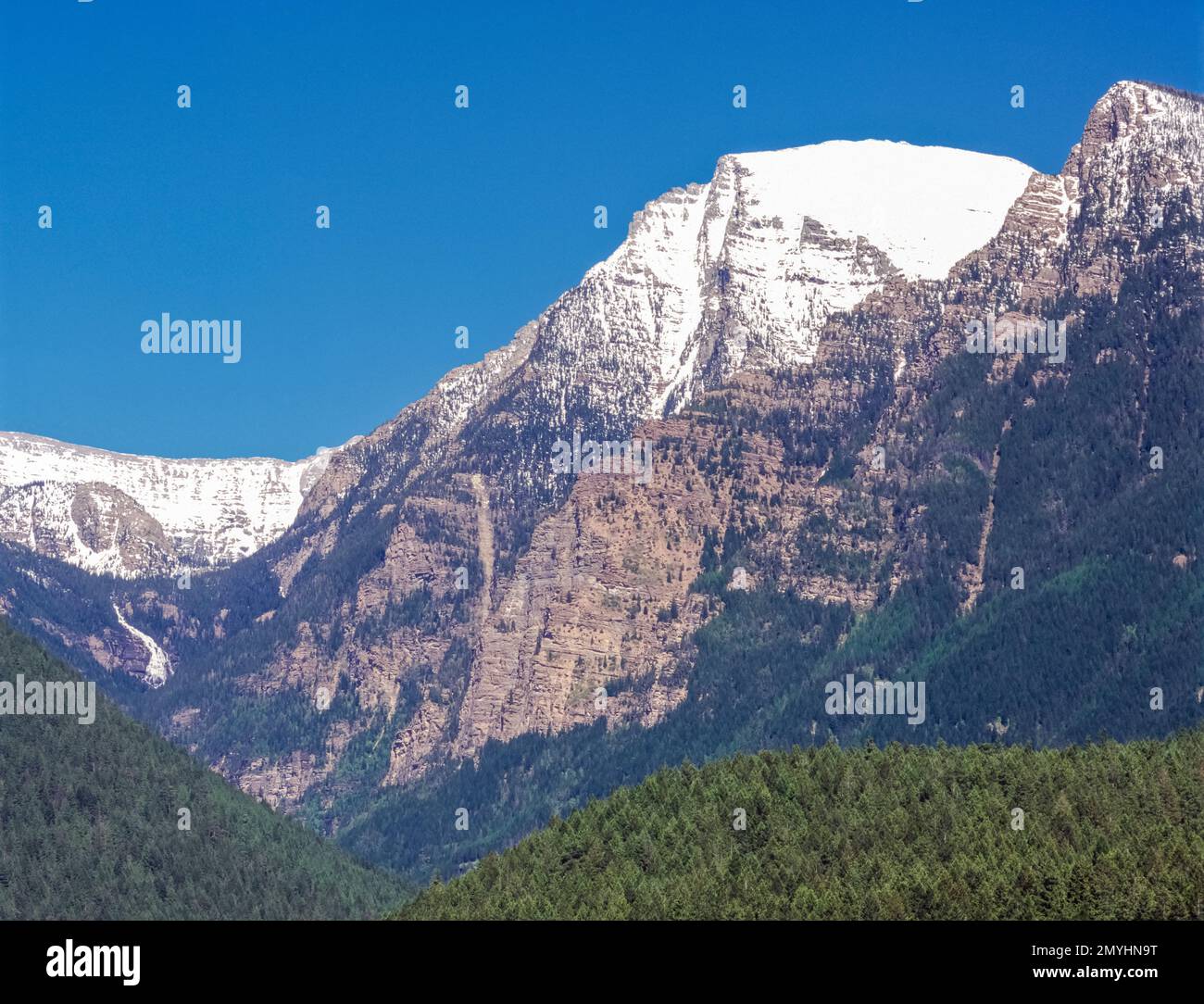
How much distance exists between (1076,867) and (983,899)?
7.37 m
